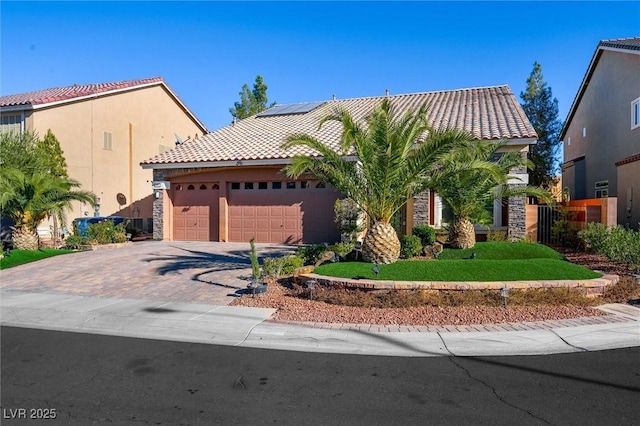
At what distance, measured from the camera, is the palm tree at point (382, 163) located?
9828 millimetres

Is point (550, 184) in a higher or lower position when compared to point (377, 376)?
higher

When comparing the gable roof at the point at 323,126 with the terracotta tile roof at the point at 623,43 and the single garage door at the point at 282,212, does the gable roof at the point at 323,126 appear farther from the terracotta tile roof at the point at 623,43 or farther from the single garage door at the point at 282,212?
the terracotta tile roof at the point at 623,43

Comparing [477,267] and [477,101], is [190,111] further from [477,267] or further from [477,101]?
[477,267]

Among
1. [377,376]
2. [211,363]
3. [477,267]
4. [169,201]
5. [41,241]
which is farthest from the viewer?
[169,201]

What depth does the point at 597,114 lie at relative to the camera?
2283cm

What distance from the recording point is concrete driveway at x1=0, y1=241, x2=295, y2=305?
34.0 feet

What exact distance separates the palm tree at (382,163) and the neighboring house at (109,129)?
46.7 ft

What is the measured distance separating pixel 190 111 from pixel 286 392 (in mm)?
28285

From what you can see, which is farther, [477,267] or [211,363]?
[477,267]

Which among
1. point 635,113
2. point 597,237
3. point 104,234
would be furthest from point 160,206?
point 635,113

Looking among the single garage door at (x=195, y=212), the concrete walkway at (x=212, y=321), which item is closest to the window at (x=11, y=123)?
the single garage door at (x=195, y=212)

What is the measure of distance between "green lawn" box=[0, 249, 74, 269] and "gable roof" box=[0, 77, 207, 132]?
291 inches

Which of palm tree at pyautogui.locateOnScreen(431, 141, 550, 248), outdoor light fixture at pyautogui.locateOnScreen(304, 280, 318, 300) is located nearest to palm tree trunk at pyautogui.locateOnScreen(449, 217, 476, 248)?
palm tree at pyautogui.locateOnScreen(431, 141, 550, 248)

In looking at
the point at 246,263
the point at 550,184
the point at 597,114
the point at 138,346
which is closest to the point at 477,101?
the point at 597,114
